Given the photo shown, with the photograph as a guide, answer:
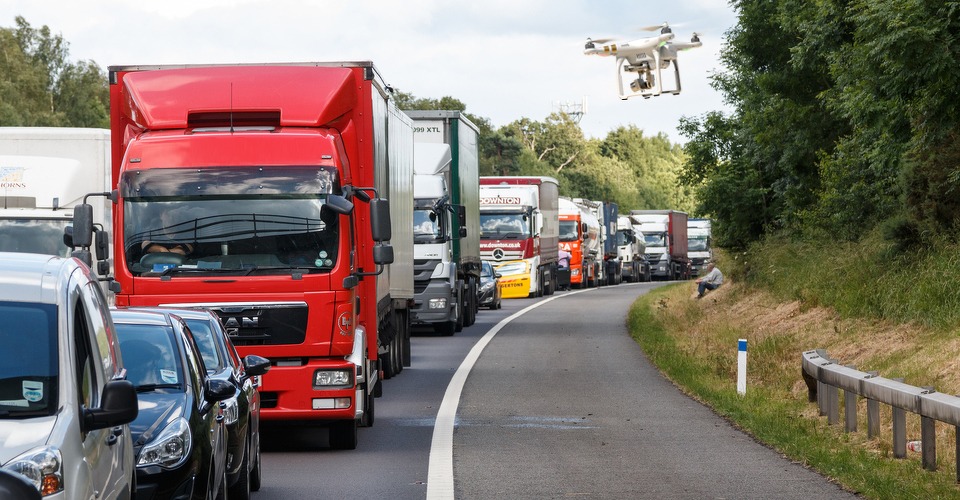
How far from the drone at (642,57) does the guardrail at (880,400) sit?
17532 millimetres

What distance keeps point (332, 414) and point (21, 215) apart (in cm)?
925

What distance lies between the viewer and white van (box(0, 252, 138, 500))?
17.5ft

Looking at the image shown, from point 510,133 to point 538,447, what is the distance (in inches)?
4956

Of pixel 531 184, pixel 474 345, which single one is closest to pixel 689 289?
pixel 531 184

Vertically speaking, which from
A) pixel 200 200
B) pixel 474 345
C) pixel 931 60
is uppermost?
pixel 931 60

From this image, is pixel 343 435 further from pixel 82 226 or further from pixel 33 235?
pixel 33 235

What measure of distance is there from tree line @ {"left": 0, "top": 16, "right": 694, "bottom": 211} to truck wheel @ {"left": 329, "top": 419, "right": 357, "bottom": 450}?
50998 mm

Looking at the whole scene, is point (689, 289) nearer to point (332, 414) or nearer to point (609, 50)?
point (609, 50)

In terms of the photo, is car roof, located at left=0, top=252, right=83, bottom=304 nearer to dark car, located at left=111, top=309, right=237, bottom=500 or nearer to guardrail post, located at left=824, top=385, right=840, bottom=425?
dark car, located at left=111, top=309, right=237, bottom=500

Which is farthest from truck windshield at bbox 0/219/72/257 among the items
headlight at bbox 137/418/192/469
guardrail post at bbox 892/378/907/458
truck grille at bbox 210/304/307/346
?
headlight at bbox 137/418/192/469

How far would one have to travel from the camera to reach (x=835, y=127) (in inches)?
1395

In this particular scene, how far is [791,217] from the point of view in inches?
1518

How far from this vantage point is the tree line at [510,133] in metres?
93.5

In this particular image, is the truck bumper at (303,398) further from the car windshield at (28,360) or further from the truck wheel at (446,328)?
the truck wheel at (446,328)
